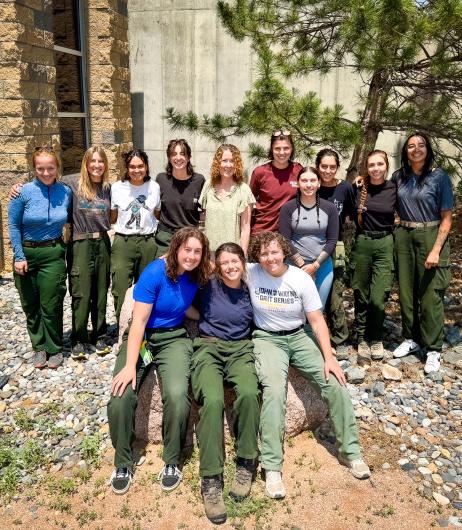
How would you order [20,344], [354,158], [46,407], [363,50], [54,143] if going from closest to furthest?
[46,407] < [363,50] < [20,344] < [354,158] < [54,143]

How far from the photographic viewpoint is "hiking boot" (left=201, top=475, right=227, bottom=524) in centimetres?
261

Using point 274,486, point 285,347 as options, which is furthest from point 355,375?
point 274,486

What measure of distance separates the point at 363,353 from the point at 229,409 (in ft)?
4.66

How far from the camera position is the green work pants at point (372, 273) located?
387 cm

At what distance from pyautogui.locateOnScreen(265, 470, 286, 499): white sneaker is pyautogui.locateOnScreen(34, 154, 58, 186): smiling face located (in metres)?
2.48

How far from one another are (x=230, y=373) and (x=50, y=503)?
119 centimetres

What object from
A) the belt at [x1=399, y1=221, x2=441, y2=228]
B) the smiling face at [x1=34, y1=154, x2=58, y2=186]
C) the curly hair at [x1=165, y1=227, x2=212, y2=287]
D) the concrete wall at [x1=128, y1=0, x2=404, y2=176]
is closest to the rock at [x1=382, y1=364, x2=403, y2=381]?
the belt at [x1=399, y1=221, x2=441, y2=228]

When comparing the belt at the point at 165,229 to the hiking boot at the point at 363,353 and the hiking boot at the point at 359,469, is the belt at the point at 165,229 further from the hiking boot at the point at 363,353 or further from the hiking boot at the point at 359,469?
the hiking boot at the point at 359,469

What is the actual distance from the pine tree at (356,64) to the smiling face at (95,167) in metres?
1.40

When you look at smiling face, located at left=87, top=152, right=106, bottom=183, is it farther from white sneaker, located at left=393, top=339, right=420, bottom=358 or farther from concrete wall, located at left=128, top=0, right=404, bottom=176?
concrete wall, located at left=128, top=0, right=404, bottom=176

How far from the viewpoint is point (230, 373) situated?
2957 mm

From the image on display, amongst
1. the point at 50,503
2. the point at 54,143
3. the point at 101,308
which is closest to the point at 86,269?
the point at 101,308

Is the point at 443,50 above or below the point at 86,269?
above

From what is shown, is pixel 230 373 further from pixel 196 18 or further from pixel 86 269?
pixel 196 18
